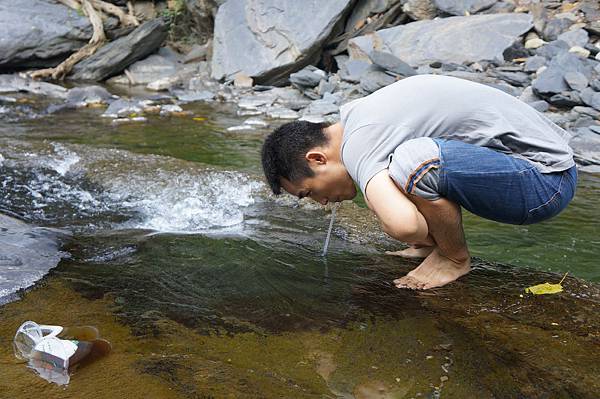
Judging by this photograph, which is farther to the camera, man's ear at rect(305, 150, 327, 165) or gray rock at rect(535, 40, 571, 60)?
gray rock at rect(535, 40, 571, 60)

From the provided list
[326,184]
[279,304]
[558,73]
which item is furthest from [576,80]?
[279,304]

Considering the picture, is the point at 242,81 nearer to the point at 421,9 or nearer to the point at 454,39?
the point at 421,9

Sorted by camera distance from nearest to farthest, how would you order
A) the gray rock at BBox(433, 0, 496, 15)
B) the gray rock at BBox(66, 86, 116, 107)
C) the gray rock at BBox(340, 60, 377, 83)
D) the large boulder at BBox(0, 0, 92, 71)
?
the gray rock at BBox(66, 86, 116, 107)
the gray rock at BBox(340, 60, 377, 83)
the gray rock at BBox(433, 0, 496, 15)
the large boulder at BBox(0, 0, 92, 71)

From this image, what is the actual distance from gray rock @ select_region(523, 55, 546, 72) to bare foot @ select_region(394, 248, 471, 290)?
708cm

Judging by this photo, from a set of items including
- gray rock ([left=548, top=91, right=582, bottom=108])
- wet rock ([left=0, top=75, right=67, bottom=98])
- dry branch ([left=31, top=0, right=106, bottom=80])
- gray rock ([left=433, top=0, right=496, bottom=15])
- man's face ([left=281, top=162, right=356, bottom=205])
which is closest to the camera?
man's face ([left=281, top=162, right=356, bottom=205])

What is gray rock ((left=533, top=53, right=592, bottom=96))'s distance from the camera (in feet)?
24.3

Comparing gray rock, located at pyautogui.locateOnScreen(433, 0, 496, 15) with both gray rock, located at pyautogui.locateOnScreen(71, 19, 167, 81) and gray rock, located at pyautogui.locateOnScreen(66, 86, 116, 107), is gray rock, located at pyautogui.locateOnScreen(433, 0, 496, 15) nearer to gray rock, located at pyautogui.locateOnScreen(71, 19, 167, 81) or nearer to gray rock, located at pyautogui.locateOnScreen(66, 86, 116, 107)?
gray rock, located at pyautogui.locateOnScreen(71, 19, 167, 81)

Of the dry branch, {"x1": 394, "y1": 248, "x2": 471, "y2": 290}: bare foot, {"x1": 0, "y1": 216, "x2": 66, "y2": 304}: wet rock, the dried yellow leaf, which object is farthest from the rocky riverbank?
{"x1": 0, "y1": 216, "x2": 66, "y2": 304}: wet rock

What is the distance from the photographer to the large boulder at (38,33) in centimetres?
1197

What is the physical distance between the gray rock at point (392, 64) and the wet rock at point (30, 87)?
531 centimetres

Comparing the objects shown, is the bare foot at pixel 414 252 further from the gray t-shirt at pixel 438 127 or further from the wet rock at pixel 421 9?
the wet rock at pixel 421 9

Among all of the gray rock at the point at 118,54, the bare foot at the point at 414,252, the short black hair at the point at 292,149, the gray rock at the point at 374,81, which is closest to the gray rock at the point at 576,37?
the gray rock at the point at 374,81

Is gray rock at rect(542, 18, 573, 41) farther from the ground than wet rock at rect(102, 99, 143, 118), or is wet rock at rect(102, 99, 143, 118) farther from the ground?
gray rock at rect(542, 18, 573, 41)

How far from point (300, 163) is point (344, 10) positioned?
1012 cm
